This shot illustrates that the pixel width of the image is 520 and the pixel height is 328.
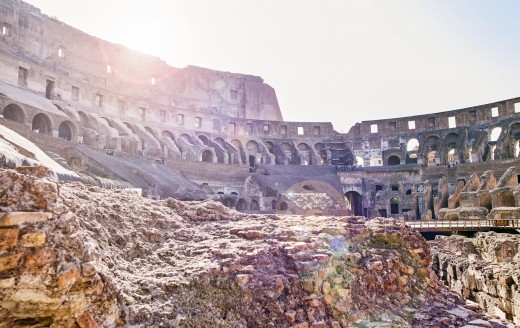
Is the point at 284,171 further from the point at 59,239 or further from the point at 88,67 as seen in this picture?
the point at 59,239

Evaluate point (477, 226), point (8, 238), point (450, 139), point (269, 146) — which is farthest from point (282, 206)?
point (8, 238)

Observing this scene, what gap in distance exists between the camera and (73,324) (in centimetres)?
413

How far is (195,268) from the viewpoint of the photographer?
619 cm

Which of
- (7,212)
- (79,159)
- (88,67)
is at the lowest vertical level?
(7,212)

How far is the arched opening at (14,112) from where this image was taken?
25.3m

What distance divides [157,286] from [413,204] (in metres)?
32.8

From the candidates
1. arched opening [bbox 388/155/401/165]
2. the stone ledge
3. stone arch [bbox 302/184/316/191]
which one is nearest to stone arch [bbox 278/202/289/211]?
stone arch [bbox 302/184/316/191]

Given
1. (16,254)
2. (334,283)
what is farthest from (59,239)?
(334,283)

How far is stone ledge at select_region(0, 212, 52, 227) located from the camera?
12.5 feet

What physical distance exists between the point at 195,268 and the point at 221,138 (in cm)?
4028

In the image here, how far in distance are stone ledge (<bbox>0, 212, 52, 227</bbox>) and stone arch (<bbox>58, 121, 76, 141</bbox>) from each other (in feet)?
89.2

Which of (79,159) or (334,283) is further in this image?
(79,159)

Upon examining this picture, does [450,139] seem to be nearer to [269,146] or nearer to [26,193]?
[269,146]

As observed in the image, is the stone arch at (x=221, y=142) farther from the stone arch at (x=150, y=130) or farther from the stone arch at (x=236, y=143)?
the stone arch at (x=150, y=130)
